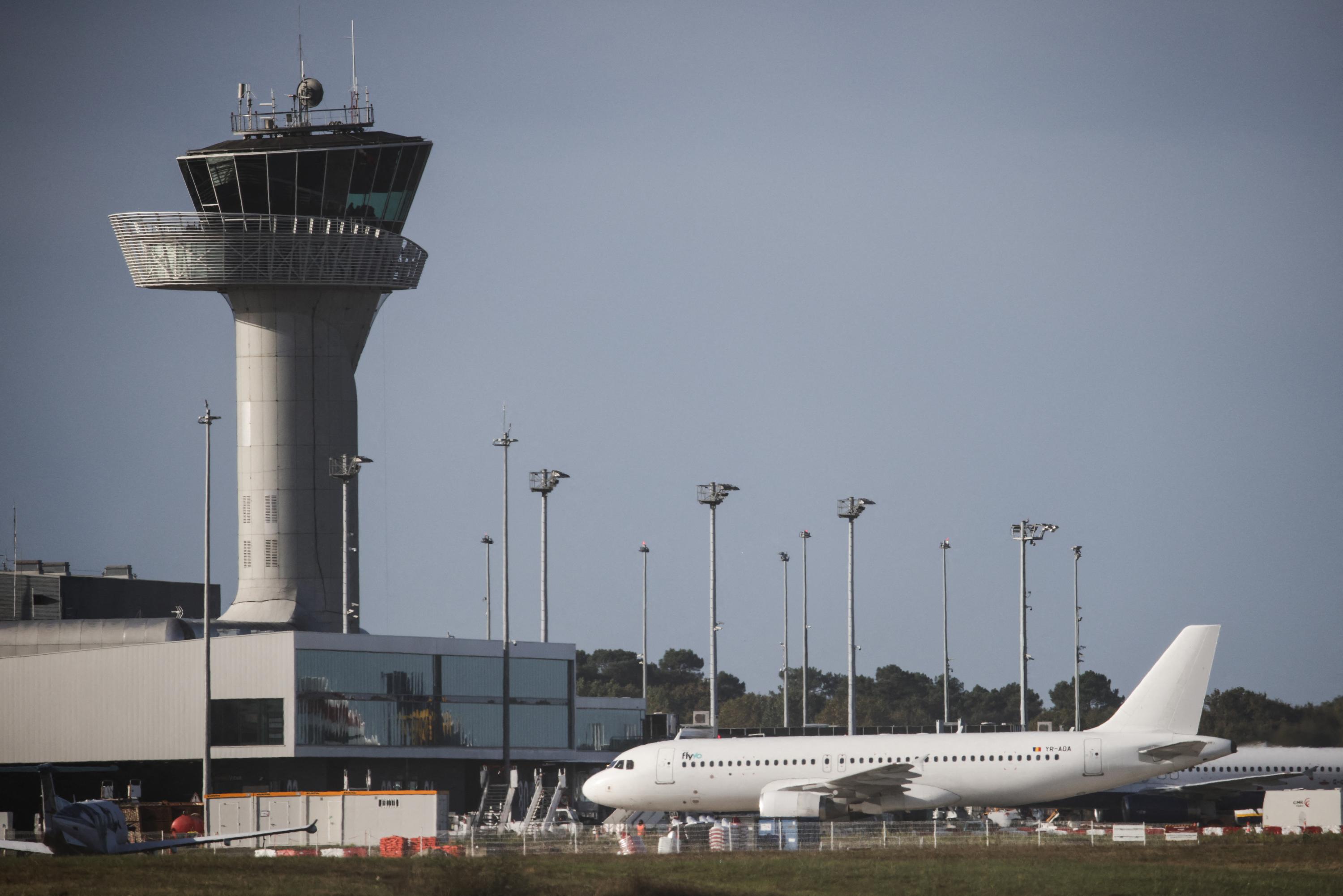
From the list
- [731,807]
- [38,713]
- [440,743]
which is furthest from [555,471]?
[38,713]

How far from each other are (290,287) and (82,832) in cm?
5649

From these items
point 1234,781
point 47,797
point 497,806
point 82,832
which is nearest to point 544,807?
point 497,806

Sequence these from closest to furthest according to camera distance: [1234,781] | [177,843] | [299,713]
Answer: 1. [177,843]
2. [1234,781]
3. [299,713]

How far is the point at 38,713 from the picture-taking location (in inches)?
3135

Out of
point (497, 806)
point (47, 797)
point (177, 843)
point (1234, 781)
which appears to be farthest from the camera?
point (497, 806)

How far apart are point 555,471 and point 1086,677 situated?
104373mm

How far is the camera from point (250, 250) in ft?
322

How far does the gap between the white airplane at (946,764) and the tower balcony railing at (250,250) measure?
46.9m

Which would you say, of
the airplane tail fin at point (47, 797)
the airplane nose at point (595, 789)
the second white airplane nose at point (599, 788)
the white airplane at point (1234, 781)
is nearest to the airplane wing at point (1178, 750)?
the white airplane at point (1234, 781)

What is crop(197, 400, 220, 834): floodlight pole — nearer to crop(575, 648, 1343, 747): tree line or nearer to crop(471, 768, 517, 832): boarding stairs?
crop(471, 768, 517, 832): boarding stairs

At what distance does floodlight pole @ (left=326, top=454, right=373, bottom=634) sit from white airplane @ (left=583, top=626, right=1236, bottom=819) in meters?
33.1

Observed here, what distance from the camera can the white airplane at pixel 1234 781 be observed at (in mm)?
67312

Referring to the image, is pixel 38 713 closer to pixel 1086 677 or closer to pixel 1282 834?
pixel 1282 834

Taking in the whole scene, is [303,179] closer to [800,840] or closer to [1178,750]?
[800,840]
